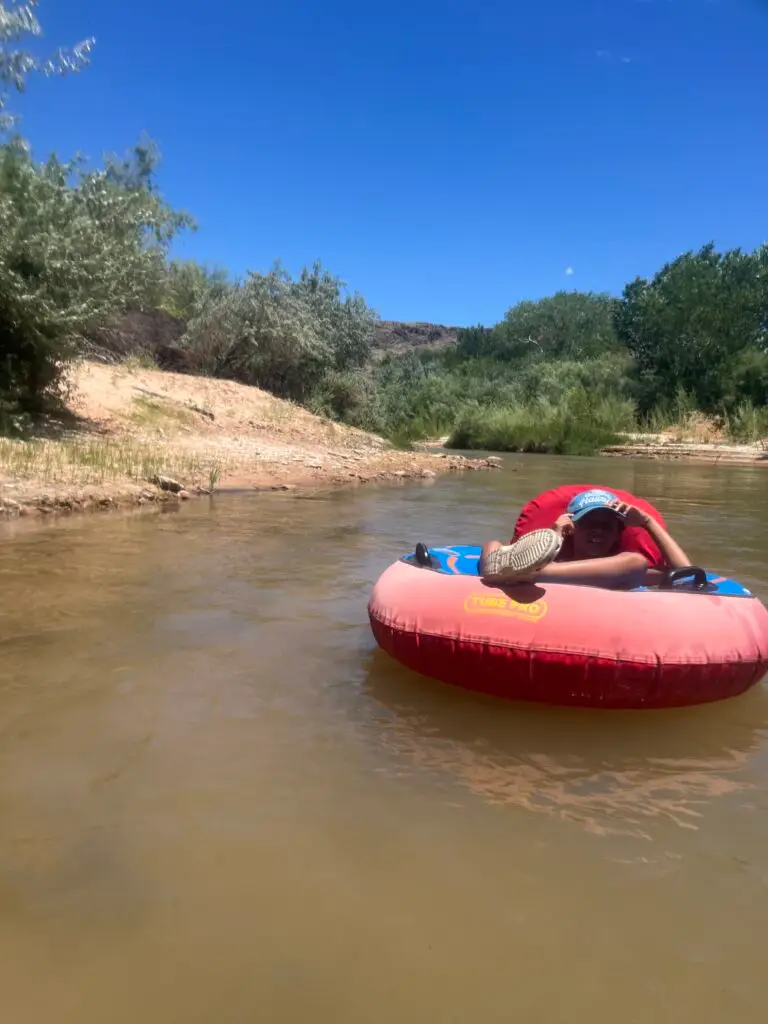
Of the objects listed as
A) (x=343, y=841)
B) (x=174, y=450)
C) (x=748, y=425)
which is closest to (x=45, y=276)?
(x=174, y=450)

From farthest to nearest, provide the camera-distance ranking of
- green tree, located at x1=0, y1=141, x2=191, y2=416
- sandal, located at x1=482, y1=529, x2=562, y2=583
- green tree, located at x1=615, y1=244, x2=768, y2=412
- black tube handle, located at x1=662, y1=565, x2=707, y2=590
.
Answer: green tree, located at x1=615, y1=244, x2=768, y2=412
green tree, located at x1=0, y1=141, x2=191, y2=416
black tube handle, located at x1=662, y1=565, x2=707, y2=590
sandal, located at x1=482, y1=529, x2=562, y2=583

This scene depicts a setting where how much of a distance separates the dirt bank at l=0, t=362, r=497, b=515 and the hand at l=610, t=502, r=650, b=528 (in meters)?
6.28

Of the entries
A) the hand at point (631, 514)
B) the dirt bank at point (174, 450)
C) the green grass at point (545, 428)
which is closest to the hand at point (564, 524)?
the hand at point (631, 514)

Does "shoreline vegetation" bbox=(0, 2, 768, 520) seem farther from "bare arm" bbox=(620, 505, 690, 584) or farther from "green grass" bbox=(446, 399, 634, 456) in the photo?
"bare arm" bbox=(620, 505, 690, 584)

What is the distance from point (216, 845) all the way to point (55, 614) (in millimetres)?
2872

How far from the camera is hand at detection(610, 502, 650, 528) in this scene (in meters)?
4.37

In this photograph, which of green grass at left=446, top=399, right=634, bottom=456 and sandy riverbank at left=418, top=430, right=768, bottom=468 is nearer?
sandy riverbank at left=418, top=430, right=768, bottom=468

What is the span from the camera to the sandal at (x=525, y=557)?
3744mm

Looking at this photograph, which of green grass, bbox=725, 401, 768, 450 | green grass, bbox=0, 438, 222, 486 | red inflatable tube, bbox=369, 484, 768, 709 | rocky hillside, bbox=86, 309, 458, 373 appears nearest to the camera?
red inflatable tube, bbox=369, 484, 768, 709

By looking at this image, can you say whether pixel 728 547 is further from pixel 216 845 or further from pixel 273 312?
pixel 273 312

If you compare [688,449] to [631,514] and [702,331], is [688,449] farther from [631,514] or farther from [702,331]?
[631,514]

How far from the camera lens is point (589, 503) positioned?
4.38 metres

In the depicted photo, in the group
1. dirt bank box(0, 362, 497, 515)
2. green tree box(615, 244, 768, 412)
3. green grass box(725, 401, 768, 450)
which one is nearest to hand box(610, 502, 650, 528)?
dirt bank box(0, 362, 497, 515)

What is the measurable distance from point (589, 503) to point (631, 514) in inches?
9.8
